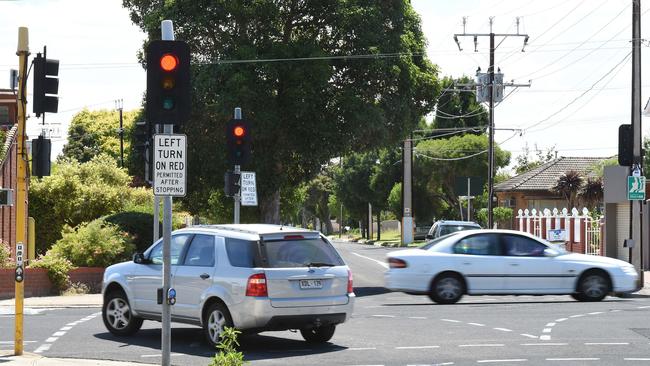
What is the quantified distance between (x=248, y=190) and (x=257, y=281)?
12863 millimetres

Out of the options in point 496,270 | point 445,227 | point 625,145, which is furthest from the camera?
point 445,227

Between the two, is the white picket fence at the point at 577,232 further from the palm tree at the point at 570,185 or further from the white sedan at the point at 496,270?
the palm tree at the point at 570,185

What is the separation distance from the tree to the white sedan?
12785 mm

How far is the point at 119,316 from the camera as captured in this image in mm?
16750

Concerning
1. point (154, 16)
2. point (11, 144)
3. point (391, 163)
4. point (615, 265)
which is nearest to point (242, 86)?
point (154, 16)

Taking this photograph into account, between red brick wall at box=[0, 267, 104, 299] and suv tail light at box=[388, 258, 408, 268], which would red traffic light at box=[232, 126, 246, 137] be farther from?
red brick wall at box=[0, 267, 104, 299]

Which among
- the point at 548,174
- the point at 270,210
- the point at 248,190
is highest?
the point at 548,174

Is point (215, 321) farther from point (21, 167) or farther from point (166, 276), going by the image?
point (166, 276)

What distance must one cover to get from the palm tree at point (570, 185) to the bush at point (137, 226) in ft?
136

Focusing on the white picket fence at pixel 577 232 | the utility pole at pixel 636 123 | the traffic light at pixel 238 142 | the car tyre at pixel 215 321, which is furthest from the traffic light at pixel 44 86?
the white picket fence at pixel 577 232

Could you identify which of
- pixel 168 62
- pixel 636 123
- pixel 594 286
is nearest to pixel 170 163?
pixel 168 62

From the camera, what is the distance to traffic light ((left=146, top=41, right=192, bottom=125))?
11.5 meters

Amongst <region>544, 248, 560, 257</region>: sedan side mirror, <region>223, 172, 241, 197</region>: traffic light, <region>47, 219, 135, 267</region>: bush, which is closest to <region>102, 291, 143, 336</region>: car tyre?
<region>223, 172, 241, 197</region>: traffic light

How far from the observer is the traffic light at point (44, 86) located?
573 inches
